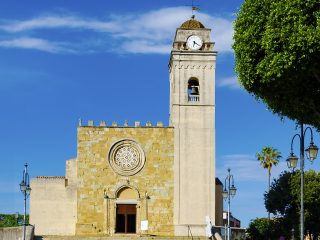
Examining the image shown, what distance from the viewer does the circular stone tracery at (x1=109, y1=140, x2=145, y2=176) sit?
51344 mm

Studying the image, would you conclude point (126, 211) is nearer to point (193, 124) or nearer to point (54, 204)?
point (54, 204)

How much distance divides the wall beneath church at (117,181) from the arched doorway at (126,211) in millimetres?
172

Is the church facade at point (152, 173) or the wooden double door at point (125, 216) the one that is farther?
the wooden double door at point (125, 216)

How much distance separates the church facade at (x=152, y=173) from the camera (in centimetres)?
5031

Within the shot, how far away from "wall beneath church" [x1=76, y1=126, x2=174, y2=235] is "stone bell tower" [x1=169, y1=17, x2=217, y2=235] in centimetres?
69

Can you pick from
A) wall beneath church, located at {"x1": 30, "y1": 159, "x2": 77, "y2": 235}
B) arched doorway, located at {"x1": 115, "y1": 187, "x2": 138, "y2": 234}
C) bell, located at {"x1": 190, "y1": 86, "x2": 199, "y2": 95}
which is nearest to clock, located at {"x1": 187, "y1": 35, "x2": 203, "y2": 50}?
bell, located at {"x1": 190, "y1": 86, "x2": 199, "y2": 95}

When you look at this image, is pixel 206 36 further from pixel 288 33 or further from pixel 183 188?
pixel 288 33

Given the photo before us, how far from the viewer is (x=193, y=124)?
50844 mm

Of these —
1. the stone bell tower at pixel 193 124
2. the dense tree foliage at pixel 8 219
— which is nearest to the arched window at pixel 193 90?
the stone bell tower at pixel 193 124

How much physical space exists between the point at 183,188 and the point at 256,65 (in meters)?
25.7

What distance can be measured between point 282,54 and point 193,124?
27.1 m

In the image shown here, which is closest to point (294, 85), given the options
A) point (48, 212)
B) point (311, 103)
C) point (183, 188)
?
point (311, 103)

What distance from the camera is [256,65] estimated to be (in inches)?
1001

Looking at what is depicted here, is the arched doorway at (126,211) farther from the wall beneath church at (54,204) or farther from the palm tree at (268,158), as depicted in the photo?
the palm tree at (268,158)
